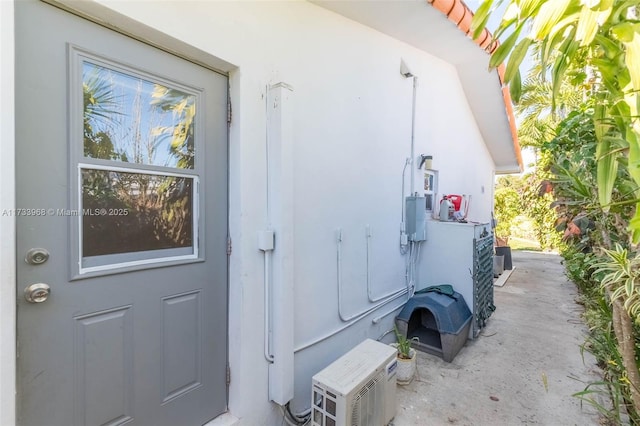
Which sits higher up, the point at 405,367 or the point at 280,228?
the point at 280,228

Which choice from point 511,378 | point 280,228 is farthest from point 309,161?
point 511,378

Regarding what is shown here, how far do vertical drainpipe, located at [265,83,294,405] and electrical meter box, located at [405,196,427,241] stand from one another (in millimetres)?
2463

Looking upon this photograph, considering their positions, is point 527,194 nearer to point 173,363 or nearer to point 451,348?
point 451,348

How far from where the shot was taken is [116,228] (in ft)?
5.19

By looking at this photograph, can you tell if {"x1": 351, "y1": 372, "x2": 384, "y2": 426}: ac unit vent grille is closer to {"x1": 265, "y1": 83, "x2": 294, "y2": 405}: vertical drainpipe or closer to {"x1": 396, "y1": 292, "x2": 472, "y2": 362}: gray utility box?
{"x1": 265, "y1": 83, "x2": 294, "y2": 405}: vertical drainpipe

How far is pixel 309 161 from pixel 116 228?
5.02 ft

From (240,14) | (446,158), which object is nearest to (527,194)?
(446,158)

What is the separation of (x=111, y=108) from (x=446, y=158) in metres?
5.35

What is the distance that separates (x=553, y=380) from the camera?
9.71ft

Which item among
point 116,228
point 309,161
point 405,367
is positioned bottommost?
point 405,367

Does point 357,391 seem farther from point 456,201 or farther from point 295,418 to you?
point 456,201

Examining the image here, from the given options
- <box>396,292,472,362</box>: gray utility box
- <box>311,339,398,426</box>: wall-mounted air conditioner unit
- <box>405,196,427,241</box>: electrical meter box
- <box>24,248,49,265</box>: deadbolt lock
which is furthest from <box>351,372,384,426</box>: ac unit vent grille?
<box>405,196,427,241</box>: electrical meter box

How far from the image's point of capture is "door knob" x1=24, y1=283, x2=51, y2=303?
4.19 ft

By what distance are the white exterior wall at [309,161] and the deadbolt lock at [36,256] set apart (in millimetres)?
102
